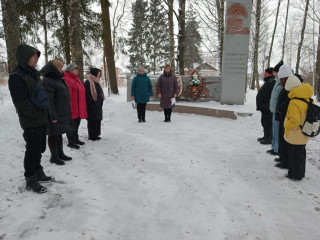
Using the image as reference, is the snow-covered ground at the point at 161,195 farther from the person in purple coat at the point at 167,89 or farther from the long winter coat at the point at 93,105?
the person in purple coat at the point at 167,89

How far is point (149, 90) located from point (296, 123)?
535cm

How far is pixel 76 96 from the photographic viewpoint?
17.4 feet

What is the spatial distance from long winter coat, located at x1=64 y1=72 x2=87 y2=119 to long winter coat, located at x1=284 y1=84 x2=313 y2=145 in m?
3.95

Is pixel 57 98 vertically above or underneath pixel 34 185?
above

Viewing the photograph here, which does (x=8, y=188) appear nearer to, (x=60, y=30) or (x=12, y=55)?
(x=12, y=55)

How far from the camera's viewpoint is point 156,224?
278 centimetres

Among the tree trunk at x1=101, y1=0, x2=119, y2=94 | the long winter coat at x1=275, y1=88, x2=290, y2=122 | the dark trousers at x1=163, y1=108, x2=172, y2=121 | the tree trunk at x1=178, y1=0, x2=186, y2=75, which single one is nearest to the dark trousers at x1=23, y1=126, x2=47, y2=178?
the long winter coat at x1=275, y1=88, x2=290, y2=122

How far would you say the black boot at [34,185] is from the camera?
3.34 meters

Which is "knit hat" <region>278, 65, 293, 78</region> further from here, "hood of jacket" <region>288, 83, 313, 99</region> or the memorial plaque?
the memorial plaque

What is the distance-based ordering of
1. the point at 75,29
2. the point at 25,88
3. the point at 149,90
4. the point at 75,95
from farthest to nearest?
the point at 75,29, the point at 149,90, the point at 75,95, the point at 25,88

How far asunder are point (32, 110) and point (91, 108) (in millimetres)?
2807

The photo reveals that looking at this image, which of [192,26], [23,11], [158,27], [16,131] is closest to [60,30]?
[23,11]

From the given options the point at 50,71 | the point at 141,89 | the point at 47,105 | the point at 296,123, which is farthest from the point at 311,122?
the point at 141,89

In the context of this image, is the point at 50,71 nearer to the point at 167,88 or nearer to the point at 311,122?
the point at 311,122
